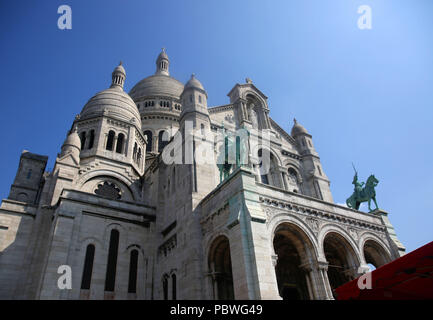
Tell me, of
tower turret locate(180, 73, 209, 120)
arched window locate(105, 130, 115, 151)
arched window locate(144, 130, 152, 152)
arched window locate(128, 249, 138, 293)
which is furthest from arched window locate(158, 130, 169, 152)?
arched window locate(128, 249, 138, 293)

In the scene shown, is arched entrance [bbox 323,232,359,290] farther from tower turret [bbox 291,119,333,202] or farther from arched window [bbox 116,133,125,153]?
arched window [bbox 116,133,125,153]

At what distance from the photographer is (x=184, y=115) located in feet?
75.1

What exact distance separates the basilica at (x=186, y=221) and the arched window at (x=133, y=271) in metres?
0.09

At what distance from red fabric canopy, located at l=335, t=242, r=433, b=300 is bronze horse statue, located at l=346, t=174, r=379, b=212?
43.8 feet

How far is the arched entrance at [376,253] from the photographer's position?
1955 centimetres

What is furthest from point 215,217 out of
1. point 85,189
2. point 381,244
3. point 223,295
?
point 85,189

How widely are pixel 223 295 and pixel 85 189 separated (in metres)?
14.5

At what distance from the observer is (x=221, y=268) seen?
54.4 ft

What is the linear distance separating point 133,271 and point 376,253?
52.7 feet

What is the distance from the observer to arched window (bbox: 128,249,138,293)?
20297mm

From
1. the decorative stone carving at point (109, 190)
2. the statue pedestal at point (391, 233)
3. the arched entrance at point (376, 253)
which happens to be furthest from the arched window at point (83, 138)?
the statue pedestal at point (391, 233)
